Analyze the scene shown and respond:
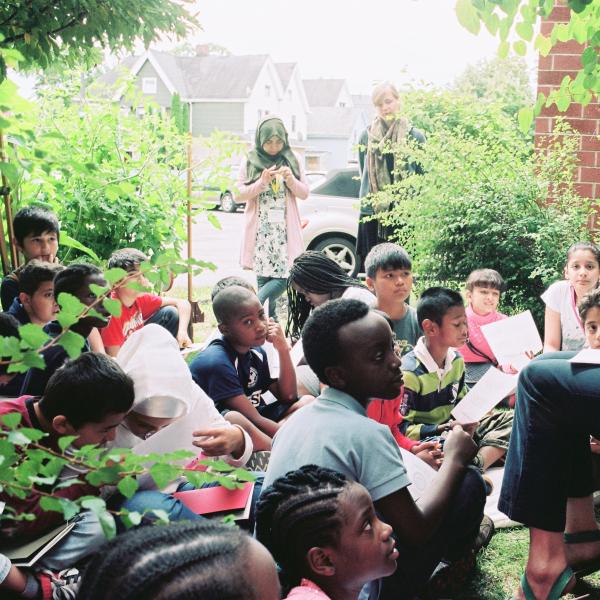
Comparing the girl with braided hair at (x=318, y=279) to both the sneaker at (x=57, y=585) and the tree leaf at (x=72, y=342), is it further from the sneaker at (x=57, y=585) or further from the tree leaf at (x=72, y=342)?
the tree leaf at (x=72, y=342)

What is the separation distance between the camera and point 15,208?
516 cm

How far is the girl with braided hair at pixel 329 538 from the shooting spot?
1.97 metres

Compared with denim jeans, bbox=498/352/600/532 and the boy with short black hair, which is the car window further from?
denim jeans, bbox=498/352/600/532

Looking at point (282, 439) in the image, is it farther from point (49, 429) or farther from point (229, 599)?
point (229, 599)

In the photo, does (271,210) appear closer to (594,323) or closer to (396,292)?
(396,292)

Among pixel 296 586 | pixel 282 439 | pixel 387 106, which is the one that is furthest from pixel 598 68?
pixel 387 106

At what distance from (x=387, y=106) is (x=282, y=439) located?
212 inches

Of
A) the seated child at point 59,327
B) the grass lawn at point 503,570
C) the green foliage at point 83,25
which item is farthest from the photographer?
the green foliage at point 83,25

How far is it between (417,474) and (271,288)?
432cm

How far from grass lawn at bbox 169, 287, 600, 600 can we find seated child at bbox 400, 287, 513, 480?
0.46m

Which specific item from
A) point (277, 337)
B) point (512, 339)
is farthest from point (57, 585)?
point (512, 339)

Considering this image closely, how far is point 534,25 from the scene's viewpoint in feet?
9.63

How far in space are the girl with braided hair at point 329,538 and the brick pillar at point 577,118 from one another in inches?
205

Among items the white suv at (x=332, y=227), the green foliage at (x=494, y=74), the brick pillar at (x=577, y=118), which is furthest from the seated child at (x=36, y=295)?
the green foliage at (x=494, y=74)
